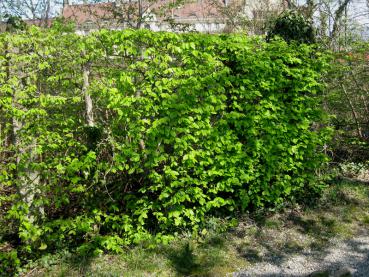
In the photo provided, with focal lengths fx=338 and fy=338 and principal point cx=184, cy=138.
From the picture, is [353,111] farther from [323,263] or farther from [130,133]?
[130,133]

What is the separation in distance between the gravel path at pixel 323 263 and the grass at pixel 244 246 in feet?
0.34

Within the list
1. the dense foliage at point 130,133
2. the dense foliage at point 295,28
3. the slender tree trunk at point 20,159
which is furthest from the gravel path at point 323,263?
the dense foliage at point 295,28

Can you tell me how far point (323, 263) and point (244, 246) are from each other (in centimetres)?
105

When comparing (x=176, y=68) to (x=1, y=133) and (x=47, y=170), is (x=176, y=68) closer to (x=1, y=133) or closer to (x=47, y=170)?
(x=47, y=170)

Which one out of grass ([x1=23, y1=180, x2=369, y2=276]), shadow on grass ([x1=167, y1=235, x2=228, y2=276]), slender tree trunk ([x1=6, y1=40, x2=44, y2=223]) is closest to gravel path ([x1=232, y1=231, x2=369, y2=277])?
grass ([x1=23, y1=180, x2=369, y2=276])

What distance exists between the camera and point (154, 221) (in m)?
4.92

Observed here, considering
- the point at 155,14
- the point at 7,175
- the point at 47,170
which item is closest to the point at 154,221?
the point at 47,170

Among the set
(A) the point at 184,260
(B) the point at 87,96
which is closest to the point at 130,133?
(B) the point at 87,96

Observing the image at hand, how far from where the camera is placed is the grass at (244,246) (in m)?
4.19

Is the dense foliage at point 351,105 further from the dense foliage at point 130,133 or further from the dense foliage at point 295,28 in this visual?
the dense foliage at point 130,133

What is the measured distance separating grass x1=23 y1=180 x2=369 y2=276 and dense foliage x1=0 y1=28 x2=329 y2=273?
8.6 inches

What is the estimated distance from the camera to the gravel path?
410 cm

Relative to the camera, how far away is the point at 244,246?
4.81 m

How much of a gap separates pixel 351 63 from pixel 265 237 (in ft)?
14.2
